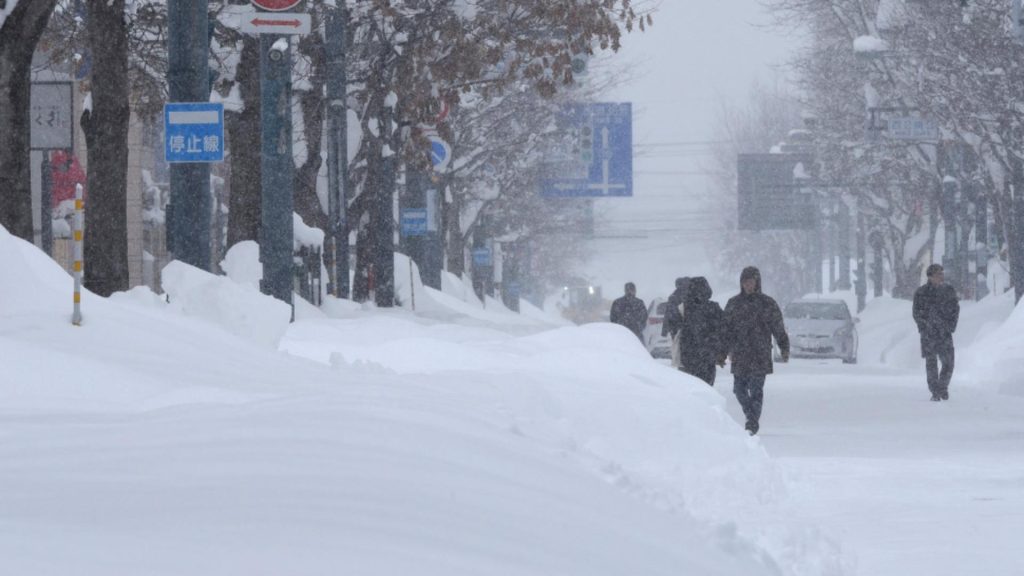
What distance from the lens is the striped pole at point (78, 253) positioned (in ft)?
29.8

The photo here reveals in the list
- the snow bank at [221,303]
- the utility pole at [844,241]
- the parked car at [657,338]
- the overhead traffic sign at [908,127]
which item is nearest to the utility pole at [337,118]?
the snow bank at [221,303]

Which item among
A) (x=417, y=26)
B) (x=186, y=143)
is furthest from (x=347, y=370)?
(x=417, y=26)

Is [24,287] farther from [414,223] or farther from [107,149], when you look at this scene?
[414,223]

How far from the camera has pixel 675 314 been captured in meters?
19.8

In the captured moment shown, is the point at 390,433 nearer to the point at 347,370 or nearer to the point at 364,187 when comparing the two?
the point at 347,370

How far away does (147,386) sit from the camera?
895cm

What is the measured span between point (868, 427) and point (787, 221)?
5078cm

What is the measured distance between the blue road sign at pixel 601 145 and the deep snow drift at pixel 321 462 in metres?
32.6

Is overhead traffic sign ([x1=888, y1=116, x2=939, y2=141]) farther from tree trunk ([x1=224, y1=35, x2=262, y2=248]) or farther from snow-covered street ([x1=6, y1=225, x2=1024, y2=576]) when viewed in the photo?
snow-covered street ([x1=6, y1=225, x2=1024, y2=576])

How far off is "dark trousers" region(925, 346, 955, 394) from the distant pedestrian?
2.77 meters

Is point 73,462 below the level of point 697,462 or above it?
above

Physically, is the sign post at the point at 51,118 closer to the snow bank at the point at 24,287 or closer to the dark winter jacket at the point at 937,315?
the snow bank at the point at 24,287

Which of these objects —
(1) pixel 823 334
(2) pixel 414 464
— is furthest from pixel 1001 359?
(2) pixel 414 464

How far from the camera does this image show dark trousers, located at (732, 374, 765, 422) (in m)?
15.8
